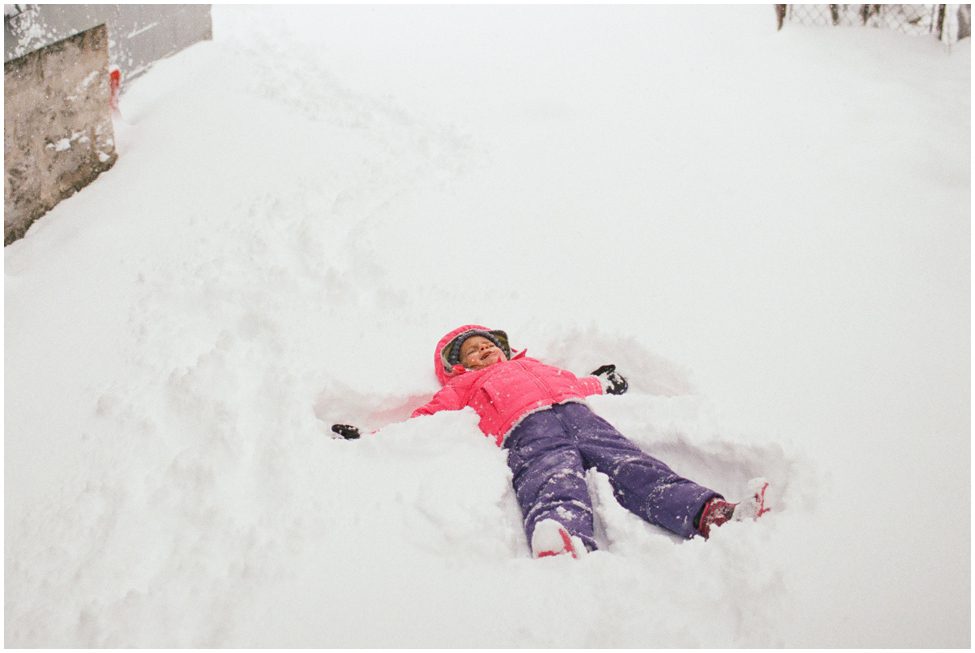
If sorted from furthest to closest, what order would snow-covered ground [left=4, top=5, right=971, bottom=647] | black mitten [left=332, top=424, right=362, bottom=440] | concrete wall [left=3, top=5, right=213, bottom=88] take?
1. concrete wall [left=3, top=5, right=213, bottom=88]
2. black mitten [left=332, top=424, right=362, bottom=440]
3. snow-covered ground [left=4, top=5, right=971, bottom=647]

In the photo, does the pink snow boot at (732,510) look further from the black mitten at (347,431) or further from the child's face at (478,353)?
the black mitten at (347,431)

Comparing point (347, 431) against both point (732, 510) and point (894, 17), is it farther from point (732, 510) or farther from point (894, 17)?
point (894, 17)

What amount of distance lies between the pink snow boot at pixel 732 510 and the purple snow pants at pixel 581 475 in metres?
0.03

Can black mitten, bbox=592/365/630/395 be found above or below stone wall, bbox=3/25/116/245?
below

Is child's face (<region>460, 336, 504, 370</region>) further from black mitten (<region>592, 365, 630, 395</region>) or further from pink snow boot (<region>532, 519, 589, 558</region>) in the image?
pink snow boot (<region>532, 519, 589, 558</region>)

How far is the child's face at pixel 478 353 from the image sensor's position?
3.22 meters

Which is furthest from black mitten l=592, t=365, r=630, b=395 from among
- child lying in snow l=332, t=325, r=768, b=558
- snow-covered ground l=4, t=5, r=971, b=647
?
snow-covered ground l=4, t=5, r=971, b=647

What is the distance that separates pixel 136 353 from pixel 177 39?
3649 millimetres

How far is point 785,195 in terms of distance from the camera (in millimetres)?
4445

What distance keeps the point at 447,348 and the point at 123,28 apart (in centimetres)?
362

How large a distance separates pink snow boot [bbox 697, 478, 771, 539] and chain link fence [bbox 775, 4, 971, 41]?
17.8 feet

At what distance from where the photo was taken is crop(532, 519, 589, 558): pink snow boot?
2246 mm

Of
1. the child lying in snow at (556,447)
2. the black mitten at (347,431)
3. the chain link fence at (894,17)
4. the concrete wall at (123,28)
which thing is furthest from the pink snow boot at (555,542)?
the chain link fence at (894,17)

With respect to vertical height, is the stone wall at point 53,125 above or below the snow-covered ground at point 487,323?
above
